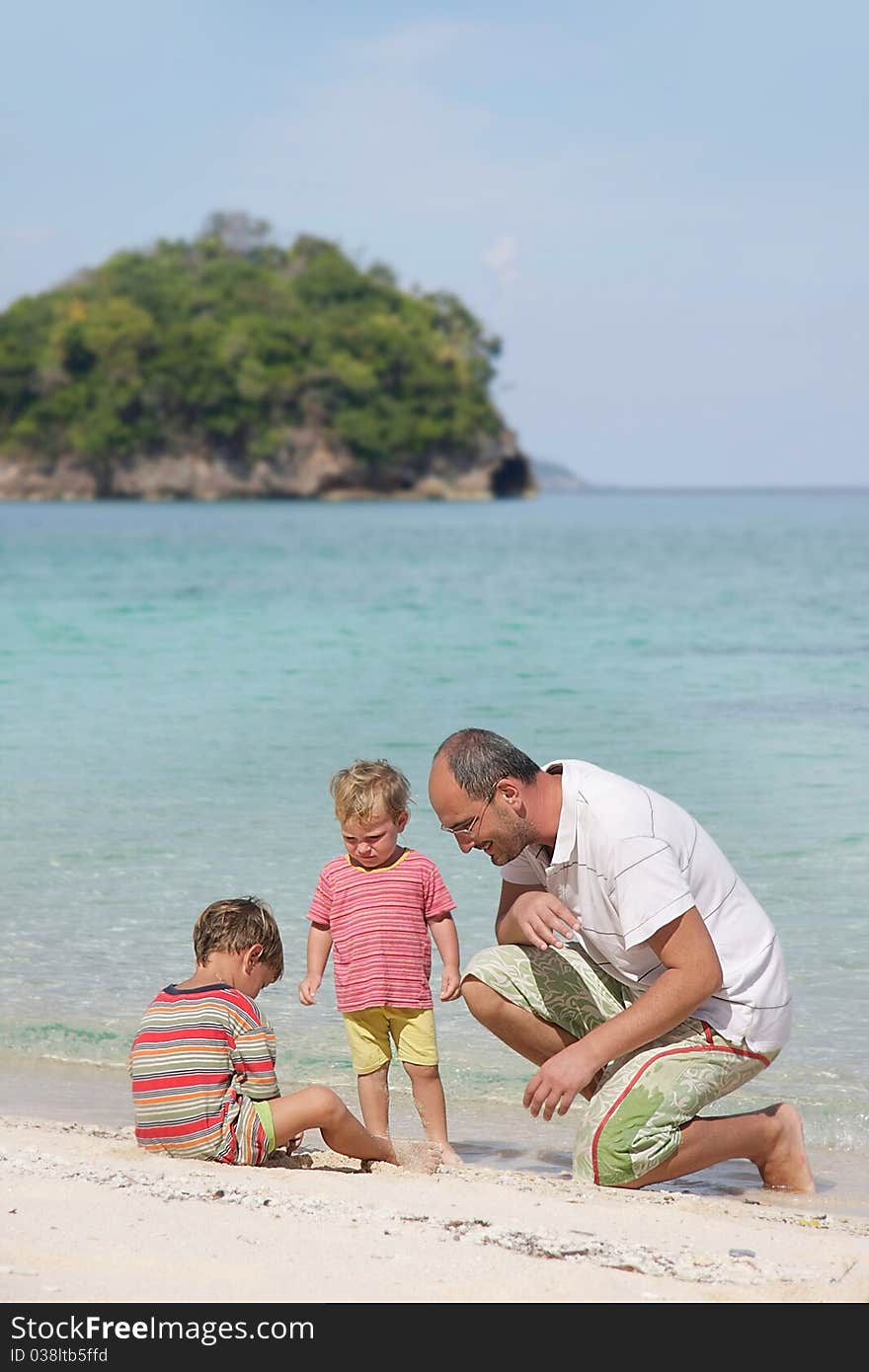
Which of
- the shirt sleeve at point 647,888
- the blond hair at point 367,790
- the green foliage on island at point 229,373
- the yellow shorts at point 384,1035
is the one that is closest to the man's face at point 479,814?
the shirt sleeve at point 647,888

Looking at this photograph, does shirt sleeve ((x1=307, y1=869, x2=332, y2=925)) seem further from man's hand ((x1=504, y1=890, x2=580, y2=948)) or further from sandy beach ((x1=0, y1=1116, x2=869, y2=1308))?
sandy beach ((x1=0, y1=1116, x2=869, y2=1308))

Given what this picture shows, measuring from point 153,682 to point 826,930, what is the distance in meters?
9.43

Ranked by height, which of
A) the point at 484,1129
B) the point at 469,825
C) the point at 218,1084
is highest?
the point at 469,825

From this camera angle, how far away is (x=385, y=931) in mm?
4434

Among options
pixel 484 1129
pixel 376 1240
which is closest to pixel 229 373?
pixel 484 1129

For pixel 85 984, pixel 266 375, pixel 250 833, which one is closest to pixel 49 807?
pixel 250 833

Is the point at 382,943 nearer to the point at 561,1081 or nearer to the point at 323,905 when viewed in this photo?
the point at 323,905

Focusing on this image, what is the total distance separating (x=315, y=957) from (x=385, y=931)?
8.7 inches

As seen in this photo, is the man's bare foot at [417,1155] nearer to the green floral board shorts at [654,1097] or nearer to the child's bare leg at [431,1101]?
the child's bare leg at [431,1101]

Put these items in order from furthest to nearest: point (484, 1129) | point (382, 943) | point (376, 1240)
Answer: point (484, 1129)
point (382, 943)
point (376, 1240)

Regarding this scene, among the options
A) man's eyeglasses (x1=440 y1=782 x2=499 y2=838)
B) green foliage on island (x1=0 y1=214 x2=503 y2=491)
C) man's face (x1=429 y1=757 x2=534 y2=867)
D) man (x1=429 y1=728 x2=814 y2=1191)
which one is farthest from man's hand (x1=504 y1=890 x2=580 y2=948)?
green foliage on island (x1=0 y1=214 x2=503 y2=491)

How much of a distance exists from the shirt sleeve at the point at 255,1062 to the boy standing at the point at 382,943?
430 mm

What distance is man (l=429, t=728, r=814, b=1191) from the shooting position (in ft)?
12.7
